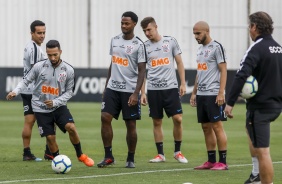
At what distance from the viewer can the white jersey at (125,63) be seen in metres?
14.7

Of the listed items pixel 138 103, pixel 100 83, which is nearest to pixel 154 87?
pixel 138 103

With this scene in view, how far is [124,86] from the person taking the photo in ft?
48.3

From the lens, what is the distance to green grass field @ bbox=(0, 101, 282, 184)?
13023mm

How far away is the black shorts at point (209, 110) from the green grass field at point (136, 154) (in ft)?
2.59

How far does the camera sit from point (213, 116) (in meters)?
14.4

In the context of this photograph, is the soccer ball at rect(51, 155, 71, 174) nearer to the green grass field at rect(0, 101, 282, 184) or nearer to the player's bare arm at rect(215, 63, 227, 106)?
the green grass field at rect(0, 101, 282, 184)

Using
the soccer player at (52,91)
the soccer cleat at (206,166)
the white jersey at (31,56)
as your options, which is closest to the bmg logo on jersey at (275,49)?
the soccer cleat at (206,166)

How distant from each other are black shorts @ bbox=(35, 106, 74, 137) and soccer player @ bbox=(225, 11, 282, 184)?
12.0 feet

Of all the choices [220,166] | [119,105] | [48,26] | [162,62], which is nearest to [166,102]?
[162,62]

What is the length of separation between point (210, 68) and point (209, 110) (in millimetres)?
642

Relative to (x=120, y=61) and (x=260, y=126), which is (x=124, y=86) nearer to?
(x=120, y=61)

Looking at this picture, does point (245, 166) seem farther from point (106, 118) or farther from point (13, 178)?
point (13, 178)

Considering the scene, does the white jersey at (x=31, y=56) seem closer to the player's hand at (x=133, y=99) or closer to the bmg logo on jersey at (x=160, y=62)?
the bmg logo on jersey at (x=160, y=62)

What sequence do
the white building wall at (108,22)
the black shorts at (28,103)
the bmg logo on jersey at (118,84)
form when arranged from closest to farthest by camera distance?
the bmg logo on jersey at (118,84) < the black shorts at (28,103) < the white building wall at (108,22)
